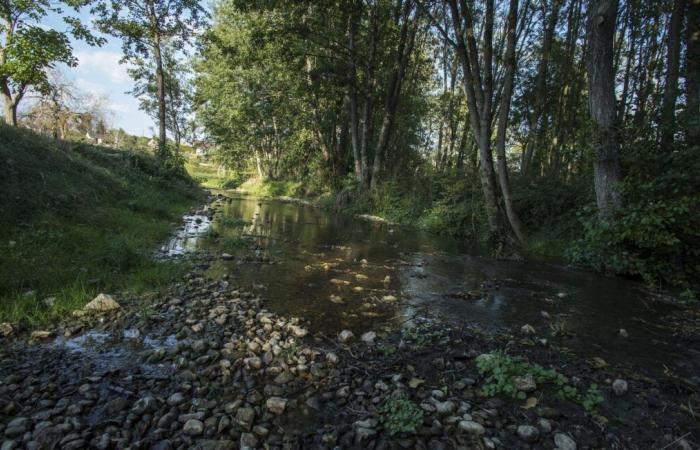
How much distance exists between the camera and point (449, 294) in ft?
20.6

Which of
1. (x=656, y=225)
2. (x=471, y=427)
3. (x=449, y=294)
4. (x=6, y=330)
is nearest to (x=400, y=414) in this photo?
(x=471, y=427)

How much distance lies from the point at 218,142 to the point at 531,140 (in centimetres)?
3785

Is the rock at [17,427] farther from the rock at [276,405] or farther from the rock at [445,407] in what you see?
the rock at [445,407]

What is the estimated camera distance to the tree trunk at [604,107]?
7926mm

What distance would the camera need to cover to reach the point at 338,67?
69.9ft

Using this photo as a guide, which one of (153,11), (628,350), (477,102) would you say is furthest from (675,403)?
(153,11)

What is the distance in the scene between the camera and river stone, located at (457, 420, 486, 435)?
2.69m

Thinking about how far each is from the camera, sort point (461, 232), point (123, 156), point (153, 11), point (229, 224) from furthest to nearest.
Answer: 1. point (153, 11)
2. point (123, 156)
3. point (461, 232)
4. point (229, 224)

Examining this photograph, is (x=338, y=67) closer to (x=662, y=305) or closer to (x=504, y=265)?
(x=504, y=265)

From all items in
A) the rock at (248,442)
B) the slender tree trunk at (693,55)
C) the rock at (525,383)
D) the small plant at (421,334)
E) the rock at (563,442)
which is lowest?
the rock at (248,442)

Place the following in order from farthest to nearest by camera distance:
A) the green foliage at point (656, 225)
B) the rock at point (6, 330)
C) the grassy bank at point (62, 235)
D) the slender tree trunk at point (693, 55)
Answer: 1. the slender tree trunk at point (693, 55)
2. the green foliage at point (656, 225)
3. the grassy bank at point (62, 235)
4. the rock at point (6, 330)

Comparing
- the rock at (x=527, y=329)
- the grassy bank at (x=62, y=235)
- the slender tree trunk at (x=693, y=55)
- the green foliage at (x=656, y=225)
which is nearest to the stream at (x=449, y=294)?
the rock at (x=527, y=329)

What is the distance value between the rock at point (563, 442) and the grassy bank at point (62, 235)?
204 inches

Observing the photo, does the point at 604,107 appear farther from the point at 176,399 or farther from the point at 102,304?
the point at 102,304
